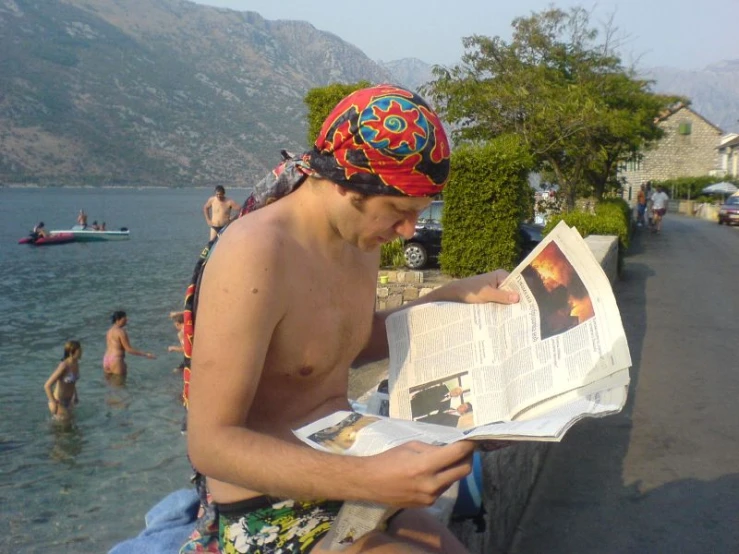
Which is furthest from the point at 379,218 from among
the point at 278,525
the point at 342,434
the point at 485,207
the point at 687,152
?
the point at 687,152

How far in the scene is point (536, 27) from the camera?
85.6 ft

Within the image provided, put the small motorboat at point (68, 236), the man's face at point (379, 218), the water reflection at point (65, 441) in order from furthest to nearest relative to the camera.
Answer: the small motorboat at point (68, 236)
the water reflection at point (65, 441)
the man's face at point (379, 218)

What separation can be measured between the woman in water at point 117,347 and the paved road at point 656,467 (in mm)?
9113

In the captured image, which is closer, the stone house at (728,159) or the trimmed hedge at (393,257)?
the trimmed hedge at (393,257)

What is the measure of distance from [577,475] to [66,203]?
114358mm

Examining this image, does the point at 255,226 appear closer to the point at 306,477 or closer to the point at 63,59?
the point at 306,477

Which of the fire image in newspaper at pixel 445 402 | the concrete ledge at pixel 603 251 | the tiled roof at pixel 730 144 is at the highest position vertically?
the tiled roof at pixel 730 144

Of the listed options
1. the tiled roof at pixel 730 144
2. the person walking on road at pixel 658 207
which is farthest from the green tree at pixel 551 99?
the tiled roof at pixel 730 144

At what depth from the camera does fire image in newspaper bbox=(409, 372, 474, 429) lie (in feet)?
6.81

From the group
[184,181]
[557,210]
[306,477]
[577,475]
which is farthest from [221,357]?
[184,181]

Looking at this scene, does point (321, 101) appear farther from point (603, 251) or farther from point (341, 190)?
point (341, 190)

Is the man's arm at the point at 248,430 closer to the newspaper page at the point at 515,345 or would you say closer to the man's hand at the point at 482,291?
the newspaper page at the point at 515,345

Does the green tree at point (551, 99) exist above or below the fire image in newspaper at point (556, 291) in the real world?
above

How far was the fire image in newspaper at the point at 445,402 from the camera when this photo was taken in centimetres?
207
